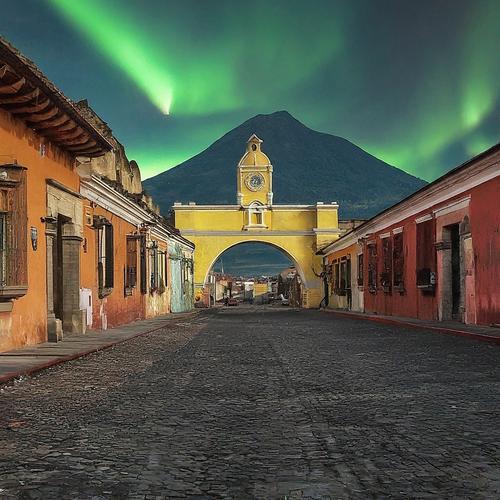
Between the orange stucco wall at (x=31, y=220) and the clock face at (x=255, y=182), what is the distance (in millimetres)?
43709

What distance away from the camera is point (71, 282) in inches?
556

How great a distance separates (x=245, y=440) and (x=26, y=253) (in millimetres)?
7113

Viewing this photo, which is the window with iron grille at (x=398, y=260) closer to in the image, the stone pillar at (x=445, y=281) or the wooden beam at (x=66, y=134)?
the stone pillar at (x=445, y=281)

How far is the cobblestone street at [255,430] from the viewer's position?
3.43m

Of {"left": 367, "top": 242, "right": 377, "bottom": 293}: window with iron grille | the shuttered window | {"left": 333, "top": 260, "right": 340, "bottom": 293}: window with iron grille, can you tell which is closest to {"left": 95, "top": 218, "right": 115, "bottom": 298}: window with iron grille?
the shuttered window

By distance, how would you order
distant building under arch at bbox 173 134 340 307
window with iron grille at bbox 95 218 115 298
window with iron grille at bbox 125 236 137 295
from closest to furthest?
1. window with iron grille at bbox 95 218 115 298
2. window with iron grille at bbox 125 236 137 295
3. distant building under arch at bbox 173 134 340 307

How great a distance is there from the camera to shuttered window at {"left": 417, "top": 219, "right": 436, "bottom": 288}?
1970 centimetres

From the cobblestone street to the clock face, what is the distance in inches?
1878

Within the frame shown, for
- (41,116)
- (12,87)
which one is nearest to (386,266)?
(41,116)

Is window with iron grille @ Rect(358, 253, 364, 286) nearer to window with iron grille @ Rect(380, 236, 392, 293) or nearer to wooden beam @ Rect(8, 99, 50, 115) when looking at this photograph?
window with iron grille @ Rect(380, 236, 392, 293)

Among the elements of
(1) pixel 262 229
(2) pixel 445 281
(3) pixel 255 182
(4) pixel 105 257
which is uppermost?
(3) pixel 255 182

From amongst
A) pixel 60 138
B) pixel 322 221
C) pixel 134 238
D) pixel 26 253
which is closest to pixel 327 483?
pixel 26 253

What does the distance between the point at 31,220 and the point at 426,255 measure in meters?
12.5

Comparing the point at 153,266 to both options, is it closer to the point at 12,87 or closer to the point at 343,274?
the point at 343,274
